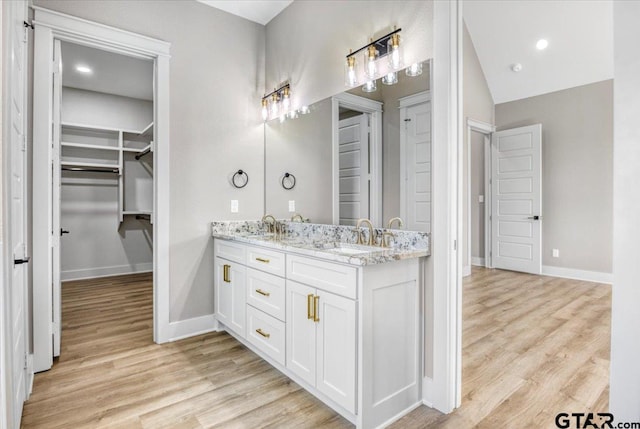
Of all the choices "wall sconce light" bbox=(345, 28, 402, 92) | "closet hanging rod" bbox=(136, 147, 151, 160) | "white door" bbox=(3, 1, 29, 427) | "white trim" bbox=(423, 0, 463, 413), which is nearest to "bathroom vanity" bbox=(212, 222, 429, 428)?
"white trim" bbox=(423, 0, 463, 413)

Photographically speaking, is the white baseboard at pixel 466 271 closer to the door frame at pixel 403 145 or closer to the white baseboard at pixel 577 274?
the white baseboard at pixel 577 274

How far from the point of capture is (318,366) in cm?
191

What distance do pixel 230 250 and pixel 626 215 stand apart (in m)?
2.48

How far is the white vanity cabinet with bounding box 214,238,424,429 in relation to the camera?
168 cm

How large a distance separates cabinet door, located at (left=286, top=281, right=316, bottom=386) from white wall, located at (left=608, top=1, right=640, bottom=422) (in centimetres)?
132

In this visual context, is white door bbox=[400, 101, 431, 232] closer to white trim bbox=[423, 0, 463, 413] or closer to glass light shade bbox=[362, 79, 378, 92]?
white trim bbox=[423, 0, 463, 413]

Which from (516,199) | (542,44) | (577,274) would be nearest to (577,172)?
(516,199)

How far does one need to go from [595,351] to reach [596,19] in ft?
13.8

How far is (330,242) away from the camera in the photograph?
2486 millimetres

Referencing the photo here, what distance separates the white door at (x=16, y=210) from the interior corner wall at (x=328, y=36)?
185cm

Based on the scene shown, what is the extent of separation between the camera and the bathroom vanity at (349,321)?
1.68m

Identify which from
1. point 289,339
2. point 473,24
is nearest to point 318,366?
point 289,339

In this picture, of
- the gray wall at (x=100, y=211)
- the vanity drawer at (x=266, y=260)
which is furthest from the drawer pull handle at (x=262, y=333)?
the gray wall at (x=100, y=211)

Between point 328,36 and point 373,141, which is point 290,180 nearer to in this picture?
point 373,141
